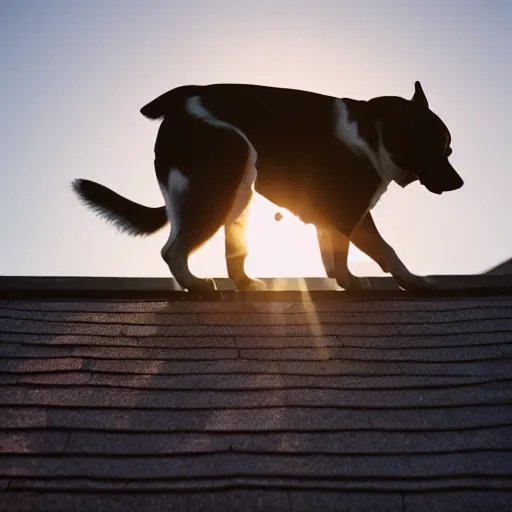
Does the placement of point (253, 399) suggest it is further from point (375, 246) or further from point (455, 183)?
point (455, 183)

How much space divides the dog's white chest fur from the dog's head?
0.03 m

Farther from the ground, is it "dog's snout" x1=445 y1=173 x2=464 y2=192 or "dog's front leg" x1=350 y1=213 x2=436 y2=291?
"dog's snout" x1=445 y1=173 x2=464 y2=192

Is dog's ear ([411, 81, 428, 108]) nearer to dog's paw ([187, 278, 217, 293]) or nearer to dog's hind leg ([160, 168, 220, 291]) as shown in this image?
dog's hind leg ([160, 168, 220, 291])

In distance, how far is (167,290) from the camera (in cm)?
317

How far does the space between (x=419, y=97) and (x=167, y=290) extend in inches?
64.3

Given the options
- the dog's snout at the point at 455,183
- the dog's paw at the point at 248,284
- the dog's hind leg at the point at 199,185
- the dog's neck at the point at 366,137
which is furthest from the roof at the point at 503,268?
the dog's hind leg at the point at 199,185

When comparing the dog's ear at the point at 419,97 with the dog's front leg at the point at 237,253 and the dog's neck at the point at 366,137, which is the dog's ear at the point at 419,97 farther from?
the dog's front leg at the point at 237,253

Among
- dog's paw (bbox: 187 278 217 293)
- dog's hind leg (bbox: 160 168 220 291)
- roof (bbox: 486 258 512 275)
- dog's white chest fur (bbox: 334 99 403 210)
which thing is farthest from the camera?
roof (bbox: 486 258 512 275)

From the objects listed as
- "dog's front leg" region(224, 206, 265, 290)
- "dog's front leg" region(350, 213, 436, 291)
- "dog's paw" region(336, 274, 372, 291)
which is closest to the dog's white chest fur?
"dog's front leg" region(350, 213, 436, 291)

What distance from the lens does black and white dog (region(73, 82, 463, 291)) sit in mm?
3367

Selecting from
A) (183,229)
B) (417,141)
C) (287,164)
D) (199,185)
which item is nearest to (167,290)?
(183,229)

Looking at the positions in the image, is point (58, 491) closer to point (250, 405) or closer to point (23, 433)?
point (23, 433)

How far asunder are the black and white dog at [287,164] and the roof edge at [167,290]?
0.14 meters

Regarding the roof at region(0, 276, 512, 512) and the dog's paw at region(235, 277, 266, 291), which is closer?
the roof at region(0, 276, 512, 512)
